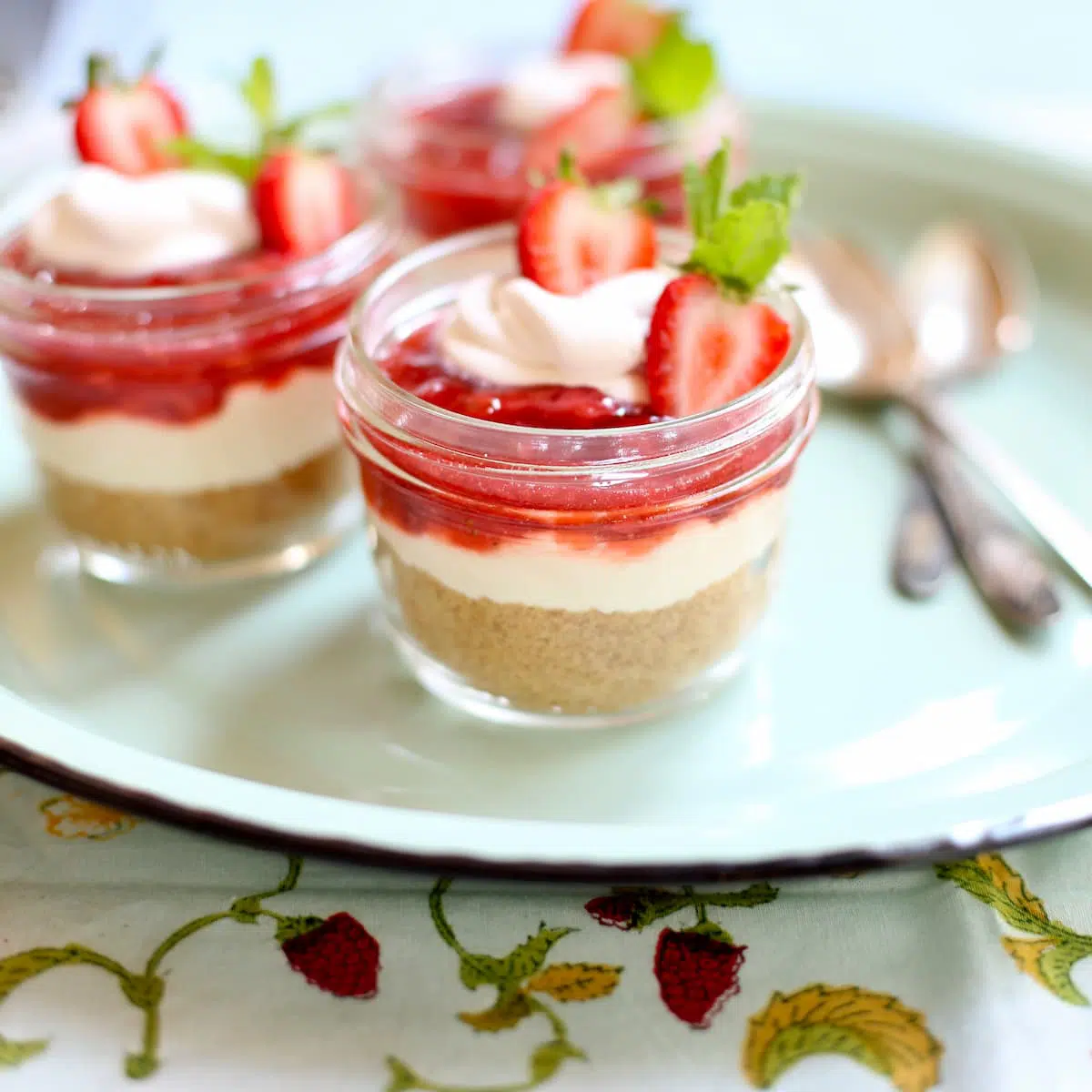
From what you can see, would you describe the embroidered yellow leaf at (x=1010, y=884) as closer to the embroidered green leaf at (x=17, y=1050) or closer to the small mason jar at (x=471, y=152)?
the embroidered green leaf at (x=17, y=1050)

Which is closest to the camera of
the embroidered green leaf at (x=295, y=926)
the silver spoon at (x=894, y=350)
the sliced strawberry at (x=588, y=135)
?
the embroidered green leaf at (x=295, y=926)

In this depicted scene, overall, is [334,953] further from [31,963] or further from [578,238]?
[578,238]

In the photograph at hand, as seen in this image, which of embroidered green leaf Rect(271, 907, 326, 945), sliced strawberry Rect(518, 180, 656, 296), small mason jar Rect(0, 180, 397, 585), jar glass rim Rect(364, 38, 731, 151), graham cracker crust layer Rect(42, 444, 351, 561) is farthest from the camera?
jar glass rim Rect(364, 38, 731, 151)

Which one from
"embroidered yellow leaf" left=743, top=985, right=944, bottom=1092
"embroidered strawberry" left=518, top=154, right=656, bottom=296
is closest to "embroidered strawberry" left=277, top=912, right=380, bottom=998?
"embroidered yellow leaf" left=743, top=985, right=944, bottom=1092

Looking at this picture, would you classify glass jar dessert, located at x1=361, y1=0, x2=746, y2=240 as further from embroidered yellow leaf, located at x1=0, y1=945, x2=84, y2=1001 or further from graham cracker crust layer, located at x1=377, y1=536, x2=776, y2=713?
embroidered yellow leaf, located at x1=0, y1=945, x2=84, y2=1001

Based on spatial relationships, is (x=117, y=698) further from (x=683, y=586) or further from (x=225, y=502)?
(x=683, y=586)

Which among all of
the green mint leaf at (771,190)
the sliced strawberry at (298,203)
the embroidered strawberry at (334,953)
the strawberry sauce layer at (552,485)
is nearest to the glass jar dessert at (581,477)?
the strawberry sauce layer at (552,485)

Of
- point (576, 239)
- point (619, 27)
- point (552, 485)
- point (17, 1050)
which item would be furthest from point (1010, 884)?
point (619, 27)
